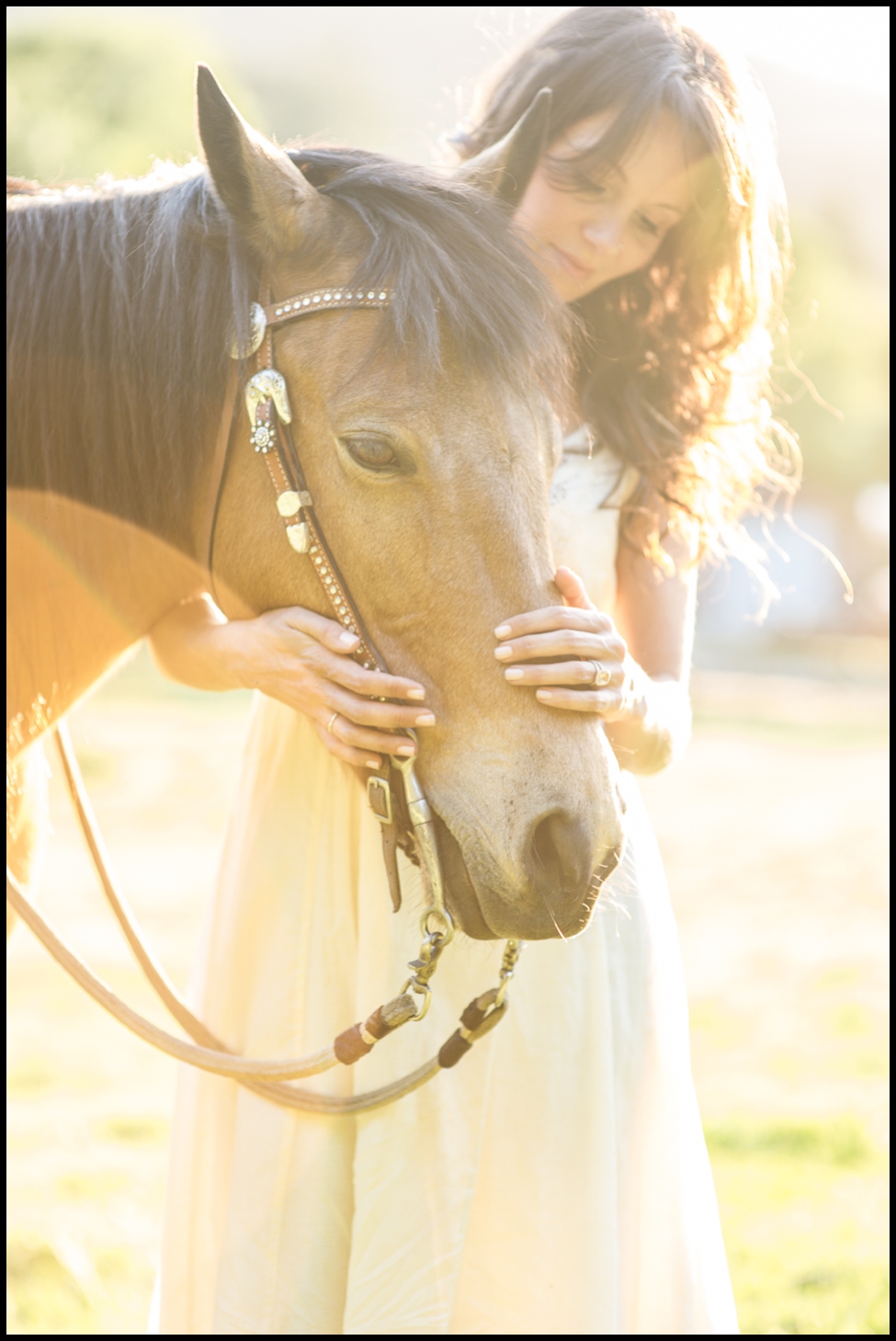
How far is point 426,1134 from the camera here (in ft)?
5.61

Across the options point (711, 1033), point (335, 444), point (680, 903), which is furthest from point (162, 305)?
point (680, 903)

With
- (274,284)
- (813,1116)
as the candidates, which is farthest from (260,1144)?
(813,1116)

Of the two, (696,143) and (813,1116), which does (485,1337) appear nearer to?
(696,143)

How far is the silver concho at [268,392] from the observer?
1.49 m

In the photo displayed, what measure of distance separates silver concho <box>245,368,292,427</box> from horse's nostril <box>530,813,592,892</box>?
26.4 inches

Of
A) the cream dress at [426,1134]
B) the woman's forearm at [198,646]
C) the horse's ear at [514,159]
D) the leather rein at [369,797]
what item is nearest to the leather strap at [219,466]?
the leather rein at [369,797]

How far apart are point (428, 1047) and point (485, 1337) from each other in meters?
0.47

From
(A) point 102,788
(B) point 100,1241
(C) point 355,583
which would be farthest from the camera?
(A) point 102,788

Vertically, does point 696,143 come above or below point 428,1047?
above

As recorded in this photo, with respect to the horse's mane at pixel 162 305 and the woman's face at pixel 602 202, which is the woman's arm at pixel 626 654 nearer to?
the horse's mane at pixel 162 305

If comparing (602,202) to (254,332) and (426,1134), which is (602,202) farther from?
(426,1134)

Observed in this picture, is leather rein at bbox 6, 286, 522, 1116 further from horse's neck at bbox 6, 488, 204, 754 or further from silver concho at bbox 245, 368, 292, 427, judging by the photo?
horse's neck at bbox 6, 488, 204, 754

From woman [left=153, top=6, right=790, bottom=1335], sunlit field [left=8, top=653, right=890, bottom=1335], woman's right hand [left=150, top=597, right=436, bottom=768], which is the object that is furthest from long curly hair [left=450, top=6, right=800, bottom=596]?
sunlit field [left=8, top=653, right=890, bottom=1335]

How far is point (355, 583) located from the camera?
147 cm
